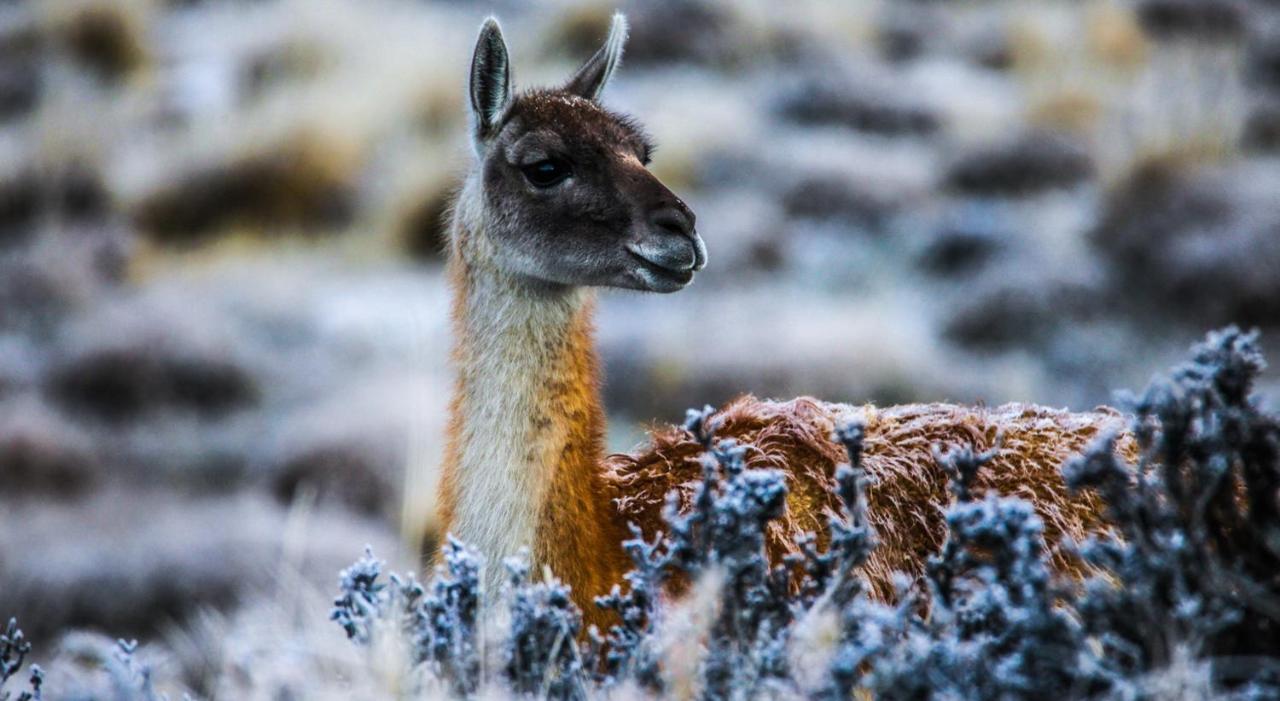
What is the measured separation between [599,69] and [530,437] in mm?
1492

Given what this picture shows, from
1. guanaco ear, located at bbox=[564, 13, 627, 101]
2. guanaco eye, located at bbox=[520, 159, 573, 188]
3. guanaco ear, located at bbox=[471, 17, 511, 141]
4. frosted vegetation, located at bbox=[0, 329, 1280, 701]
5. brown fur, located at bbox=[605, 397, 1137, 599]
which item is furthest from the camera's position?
guanaco ear, located at bbox=[564, 13, 627, 101]

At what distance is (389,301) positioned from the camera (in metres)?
11.3

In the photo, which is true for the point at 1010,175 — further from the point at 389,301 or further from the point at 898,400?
the point at 389,301

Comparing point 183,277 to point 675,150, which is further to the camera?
point 675,150

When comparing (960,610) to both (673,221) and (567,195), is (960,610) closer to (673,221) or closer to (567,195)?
(673,221)

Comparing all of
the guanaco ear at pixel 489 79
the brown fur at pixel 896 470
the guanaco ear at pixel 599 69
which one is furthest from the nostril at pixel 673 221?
the guanaco ear at pixel 599 69

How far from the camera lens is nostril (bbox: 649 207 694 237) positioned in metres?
3.47

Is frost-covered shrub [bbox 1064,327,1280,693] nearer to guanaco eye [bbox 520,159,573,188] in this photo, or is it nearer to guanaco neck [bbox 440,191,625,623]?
guanaco neck [bbox 440,191,625,623]

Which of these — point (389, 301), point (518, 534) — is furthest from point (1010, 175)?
point (518, 534)

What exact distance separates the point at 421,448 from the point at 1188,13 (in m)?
12.4

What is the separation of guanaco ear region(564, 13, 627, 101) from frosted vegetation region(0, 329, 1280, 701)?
1.76 meters

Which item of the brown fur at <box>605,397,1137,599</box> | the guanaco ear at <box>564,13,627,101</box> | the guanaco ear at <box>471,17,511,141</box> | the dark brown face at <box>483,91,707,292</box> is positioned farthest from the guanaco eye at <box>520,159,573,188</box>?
the brown fur at <box>605,397,1137,599</box>

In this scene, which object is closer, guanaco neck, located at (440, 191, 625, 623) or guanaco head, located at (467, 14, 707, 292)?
guanaco neck, located at (440, 191, 625, 623)

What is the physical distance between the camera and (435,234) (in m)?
12.4
